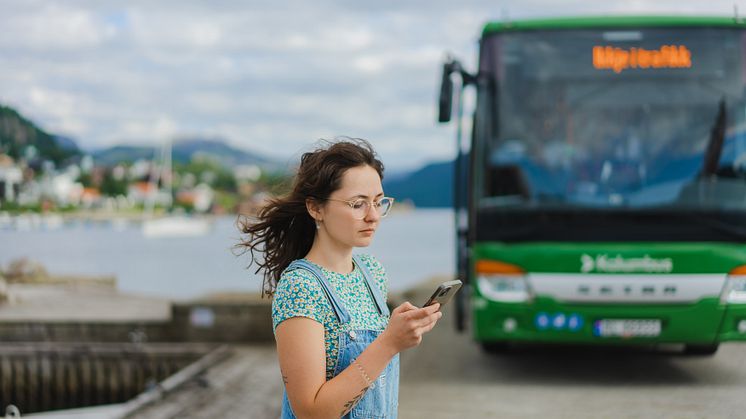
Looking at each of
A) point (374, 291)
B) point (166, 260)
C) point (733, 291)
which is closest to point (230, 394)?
point (733, 291)

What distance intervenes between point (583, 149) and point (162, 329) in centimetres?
737

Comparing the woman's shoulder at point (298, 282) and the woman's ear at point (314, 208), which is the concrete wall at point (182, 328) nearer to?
the woman's ear at point (314, 208)

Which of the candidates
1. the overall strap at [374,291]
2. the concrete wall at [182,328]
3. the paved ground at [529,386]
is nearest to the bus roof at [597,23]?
the paved ground at [529,386]

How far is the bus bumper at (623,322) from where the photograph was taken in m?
8.92

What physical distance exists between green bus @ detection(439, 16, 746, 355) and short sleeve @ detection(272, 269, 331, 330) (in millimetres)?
6335

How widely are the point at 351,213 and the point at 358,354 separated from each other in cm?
36

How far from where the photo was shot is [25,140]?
13362 cm

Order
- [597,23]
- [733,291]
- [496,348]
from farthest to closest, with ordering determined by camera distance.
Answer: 1. [496,348]
2. [597,23]
3. [733,291]

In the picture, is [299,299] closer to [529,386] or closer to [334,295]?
[334,295]

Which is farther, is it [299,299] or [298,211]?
[298,211]

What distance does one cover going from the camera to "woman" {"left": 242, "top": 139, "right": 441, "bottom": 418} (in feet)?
7.84

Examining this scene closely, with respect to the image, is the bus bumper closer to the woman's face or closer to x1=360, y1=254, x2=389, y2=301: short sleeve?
x1=360, y1=254, x2=389, y2=301: short sleeve

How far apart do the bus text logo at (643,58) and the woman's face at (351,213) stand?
7098 millimetres

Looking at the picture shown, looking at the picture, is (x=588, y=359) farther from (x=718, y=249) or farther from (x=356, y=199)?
(x=356, y=199)
